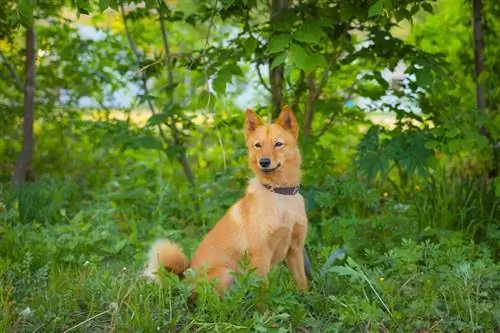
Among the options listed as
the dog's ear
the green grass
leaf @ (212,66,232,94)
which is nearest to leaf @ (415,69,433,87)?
the green grass

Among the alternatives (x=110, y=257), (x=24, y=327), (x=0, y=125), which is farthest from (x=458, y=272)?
(x=0, y=125)

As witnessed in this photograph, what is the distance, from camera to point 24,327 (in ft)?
12.1

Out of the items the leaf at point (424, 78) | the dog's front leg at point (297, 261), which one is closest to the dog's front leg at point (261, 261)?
the dog's front leg at point (297, 261)

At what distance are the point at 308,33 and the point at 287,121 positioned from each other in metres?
0.66

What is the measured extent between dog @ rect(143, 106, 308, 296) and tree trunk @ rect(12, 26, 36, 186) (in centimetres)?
329

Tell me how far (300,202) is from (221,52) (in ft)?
5.61

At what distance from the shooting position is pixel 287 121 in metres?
4.19

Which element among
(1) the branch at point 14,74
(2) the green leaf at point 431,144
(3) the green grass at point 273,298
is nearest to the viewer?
(3) the green grass at point 273,298

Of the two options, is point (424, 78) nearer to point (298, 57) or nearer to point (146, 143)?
point (298, 57)

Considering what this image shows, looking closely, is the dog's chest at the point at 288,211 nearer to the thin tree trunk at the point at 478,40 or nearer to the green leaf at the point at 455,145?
the green leaf at the point at 455,145

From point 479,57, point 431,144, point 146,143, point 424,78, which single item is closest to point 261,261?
point 431,144

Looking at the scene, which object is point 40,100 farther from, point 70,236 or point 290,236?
point 290,236

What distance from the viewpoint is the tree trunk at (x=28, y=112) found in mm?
6938

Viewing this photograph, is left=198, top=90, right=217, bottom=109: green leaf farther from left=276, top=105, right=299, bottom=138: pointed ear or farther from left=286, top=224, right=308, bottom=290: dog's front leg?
left=286, top=224, right=308, bottom=290: dog's front leg
